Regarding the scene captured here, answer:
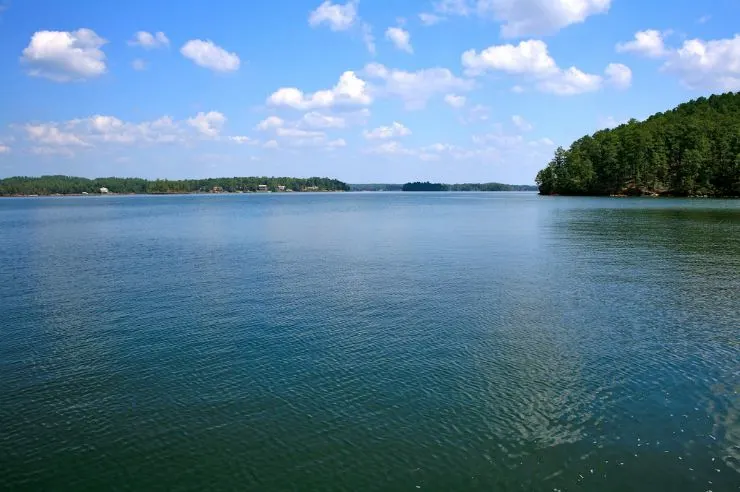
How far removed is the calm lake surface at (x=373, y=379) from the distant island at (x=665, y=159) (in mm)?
134892

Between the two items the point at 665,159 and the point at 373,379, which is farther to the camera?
the point at 665,159

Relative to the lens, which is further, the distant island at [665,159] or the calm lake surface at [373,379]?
the distant island at [665,159]

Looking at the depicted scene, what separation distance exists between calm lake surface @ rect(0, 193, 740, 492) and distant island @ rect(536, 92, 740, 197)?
443 ft

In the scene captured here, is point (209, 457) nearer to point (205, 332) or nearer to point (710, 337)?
point (205, 332)

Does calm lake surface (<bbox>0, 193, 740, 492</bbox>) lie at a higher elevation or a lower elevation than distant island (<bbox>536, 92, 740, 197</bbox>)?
lower

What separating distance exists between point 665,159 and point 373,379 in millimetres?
171385

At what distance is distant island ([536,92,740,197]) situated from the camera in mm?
146250

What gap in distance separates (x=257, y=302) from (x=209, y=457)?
15.3 meters

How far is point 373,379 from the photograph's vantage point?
16469 mm

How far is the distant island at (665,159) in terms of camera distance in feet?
480

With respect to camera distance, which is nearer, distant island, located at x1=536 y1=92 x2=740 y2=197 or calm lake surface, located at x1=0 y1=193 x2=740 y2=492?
calm lake surface, located at x1=0 y1=193 x2=740 y2=492

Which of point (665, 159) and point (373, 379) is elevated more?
point (665, 159)

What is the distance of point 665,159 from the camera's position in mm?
158250

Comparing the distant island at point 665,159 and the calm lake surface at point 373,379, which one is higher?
the distant island at point 665,159
